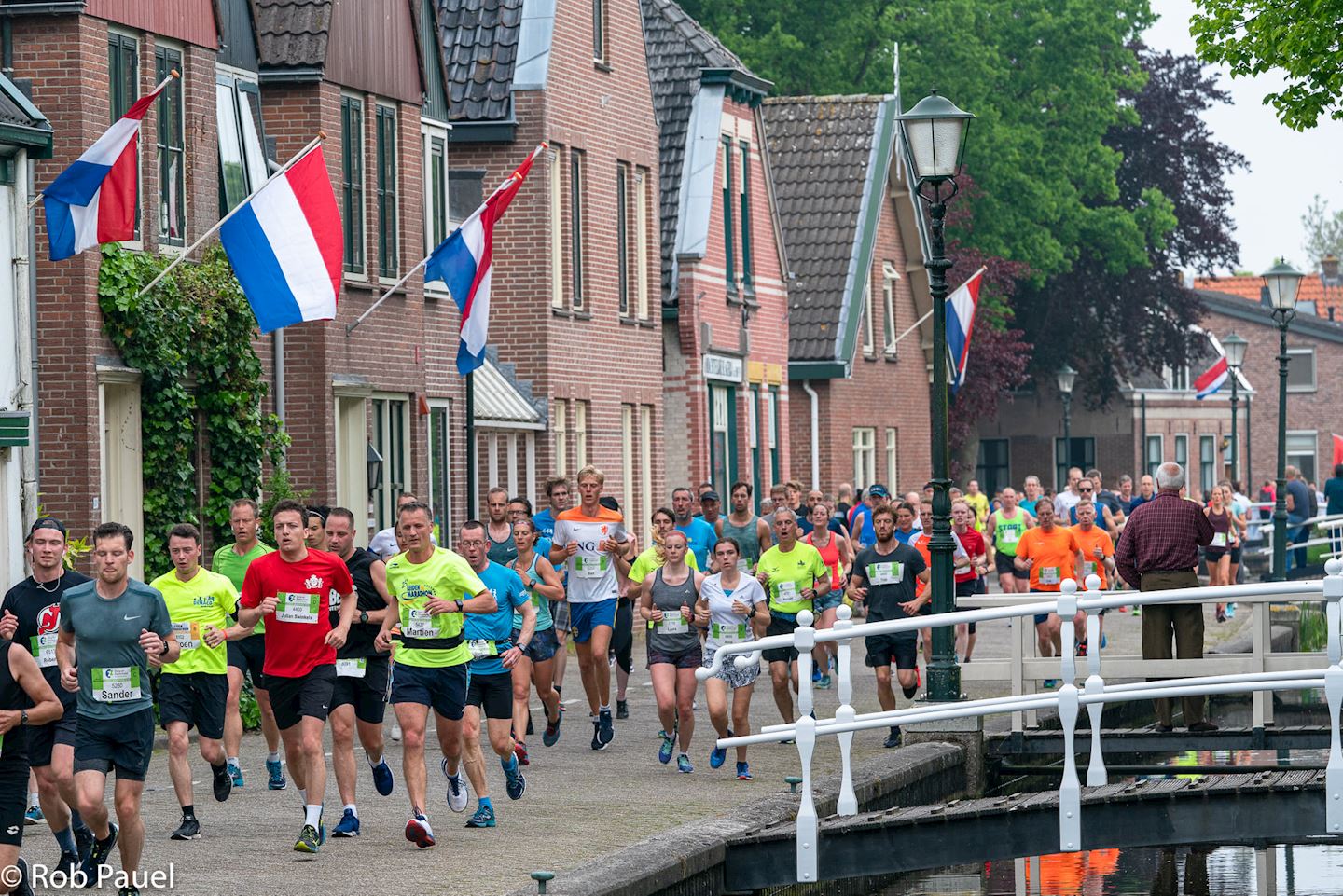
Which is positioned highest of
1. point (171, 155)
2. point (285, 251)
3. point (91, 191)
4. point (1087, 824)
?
point (171, 155)

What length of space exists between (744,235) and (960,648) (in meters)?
14.0

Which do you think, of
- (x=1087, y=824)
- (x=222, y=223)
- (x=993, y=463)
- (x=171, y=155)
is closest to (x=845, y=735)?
(x=1087, y=824)

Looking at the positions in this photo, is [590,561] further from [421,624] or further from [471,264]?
[421,624]

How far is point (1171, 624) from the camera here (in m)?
18.5

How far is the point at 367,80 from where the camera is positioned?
2523 centimetres

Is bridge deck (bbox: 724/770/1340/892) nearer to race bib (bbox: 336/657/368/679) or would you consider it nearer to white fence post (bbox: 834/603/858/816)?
white fence post (bbox: 834/603/858/816)

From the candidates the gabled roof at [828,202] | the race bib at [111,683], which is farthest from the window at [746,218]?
the race bib at [111,683]

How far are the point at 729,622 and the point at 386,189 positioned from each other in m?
9.72

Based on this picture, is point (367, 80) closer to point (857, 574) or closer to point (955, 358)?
point (857, 574)

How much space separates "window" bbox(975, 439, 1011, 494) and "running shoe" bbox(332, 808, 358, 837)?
183 feet

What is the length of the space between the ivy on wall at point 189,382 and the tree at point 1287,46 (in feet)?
29.6

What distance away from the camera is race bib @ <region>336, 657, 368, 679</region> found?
14594 millimetres

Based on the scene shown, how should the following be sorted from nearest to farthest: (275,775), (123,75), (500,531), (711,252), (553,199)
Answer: (275,775) < (500,531) < (123,75) < (553,199) < (711,252)

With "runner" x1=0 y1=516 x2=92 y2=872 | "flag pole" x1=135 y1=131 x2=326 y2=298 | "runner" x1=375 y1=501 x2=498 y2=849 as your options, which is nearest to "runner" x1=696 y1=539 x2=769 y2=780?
"runner" x1=375 y1=501 x2=498 y2=849
